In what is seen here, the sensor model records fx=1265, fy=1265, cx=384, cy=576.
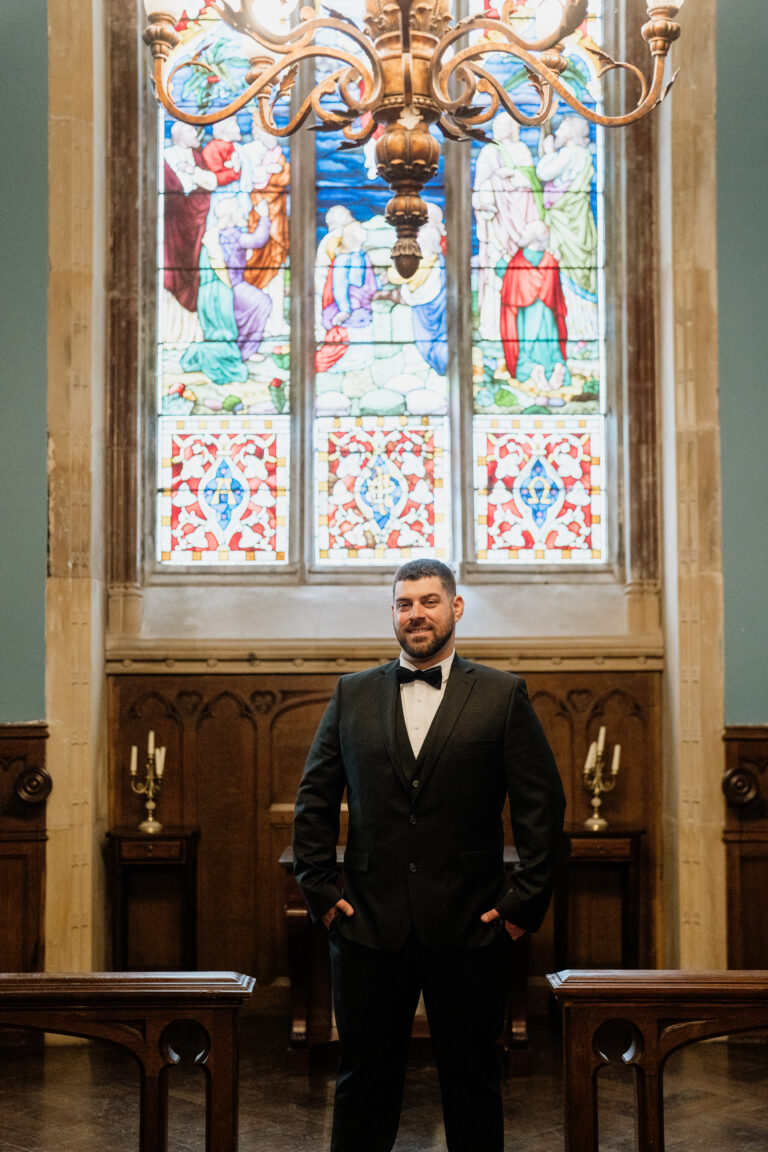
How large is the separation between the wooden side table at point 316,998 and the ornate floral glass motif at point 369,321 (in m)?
1.84

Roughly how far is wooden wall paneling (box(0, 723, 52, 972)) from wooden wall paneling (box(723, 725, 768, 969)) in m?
2.78

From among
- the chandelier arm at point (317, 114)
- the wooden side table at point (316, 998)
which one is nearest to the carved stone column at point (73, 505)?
the wooden side table at point (316, 998)

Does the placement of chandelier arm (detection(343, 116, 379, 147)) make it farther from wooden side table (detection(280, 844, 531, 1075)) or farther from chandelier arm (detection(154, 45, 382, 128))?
wooden side table (detection(280, 844, 531, 1075))

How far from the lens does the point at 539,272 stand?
6.05m

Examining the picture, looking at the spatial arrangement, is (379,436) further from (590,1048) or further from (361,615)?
(590,1048)

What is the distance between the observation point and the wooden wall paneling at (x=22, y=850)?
201 inches

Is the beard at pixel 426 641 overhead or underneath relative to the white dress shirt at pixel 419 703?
overhead

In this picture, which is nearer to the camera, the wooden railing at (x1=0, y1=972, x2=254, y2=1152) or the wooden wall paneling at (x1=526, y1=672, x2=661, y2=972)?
the wooden railing at (x1=0, y1=972, x2=254, y2=1152)

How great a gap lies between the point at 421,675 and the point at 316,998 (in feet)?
7.63

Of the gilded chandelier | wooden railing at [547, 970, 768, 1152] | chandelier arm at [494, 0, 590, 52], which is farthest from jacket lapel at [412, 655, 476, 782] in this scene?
chandelier arm at [494, 0, 590, 52]

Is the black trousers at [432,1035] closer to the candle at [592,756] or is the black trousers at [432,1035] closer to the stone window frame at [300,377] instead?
the candle at [592,756]

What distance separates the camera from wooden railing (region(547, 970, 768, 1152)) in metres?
2.55


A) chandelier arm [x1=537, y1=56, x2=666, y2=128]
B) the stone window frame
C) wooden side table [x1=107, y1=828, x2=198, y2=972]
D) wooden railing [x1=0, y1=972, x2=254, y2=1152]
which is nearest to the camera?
wooden railing [x1=0, y1=972, x2=254, y2=1152]

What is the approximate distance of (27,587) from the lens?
5.18 meters
